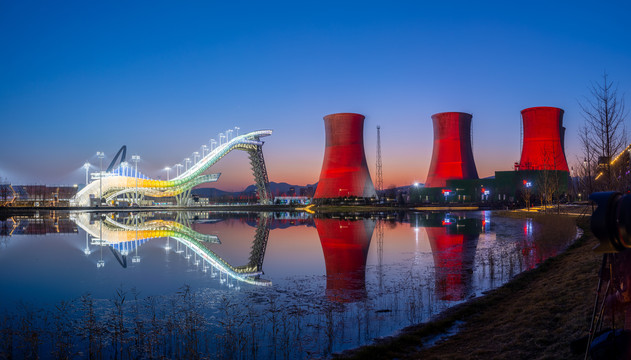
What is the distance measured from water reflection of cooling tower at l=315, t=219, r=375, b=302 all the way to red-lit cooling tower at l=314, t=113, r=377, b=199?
18701mm

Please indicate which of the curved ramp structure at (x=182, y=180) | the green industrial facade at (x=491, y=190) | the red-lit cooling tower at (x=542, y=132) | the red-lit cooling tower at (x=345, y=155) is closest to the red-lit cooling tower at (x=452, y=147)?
the green industrial facade at (x=491, y=190)

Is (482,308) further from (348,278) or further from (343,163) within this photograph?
(343,163)

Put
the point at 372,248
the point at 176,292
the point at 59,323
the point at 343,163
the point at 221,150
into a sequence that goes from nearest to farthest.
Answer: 1. the point at 59,323
2. the point at 176,292
3. the point at 372,248
4. the point at 343,163
5. the point at 221,150

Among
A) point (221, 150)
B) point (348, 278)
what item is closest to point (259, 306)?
point (348, 278)

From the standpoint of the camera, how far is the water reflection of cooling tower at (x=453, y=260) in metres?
8.09

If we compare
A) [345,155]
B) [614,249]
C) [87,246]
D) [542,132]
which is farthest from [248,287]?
[542,132]

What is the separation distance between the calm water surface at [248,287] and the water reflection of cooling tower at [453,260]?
0.04m

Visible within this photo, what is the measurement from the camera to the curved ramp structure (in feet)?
161

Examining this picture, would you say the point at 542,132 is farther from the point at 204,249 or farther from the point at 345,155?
the point at 204,249

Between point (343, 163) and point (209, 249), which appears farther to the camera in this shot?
point (343, 163)

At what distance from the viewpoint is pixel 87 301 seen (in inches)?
303

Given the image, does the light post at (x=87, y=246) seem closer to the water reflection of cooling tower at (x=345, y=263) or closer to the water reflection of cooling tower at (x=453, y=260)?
the water reflection of cooling tower at (x=345, y=263)

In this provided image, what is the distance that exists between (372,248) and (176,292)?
779 cm

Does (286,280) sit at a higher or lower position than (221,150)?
lower
